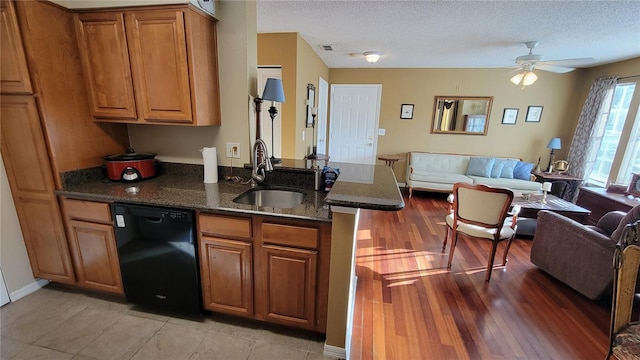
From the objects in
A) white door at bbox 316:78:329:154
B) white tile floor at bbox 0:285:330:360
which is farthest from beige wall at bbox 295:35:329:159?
white tile floor at bbox 0:285:330:360

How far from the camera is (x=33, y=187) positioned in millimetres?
1811

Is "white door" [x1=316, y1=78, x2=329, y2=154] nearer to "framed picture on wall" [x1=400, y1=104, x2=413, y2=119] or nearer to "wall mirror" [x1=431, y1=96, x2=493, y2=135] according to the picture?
"framed picture on wall" [x1=400, y1=104, x2=413, y2=119]

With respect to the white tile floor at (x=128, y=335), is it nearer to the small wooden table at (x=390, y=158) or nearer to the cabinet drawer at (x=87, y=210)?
the cabinet drawer at (x=87, y=210)

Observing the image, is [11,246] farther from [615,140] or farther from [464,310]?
[615,140]

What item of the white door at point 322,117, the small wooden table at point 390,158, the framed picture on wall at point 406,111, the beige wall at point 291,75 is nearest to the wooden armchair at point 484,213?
the beige wall at point 291,75

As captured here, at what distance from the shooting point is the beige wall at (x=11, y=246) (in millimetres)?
1816

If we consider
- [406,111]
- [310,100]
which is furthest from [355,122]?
[310,100]

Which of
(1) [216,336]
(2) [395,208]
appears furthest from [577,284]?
(1) [216,336]

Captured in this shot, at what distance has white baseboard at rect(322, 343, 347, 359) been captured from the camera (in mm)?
1521

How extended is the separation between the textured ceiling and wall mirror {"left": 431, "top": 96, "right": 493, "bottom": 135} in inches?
40.9

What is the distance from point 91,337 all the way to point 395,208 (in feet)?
6.60

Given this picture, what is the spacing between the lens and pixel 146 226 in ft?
5.37

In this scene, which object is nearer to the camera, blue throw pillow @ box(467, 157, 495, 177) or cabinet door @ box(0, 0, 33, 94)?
cabinet door @ box(0, 0, 33, 94)

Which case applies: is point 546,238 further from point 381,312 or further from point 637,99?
point 637,99
